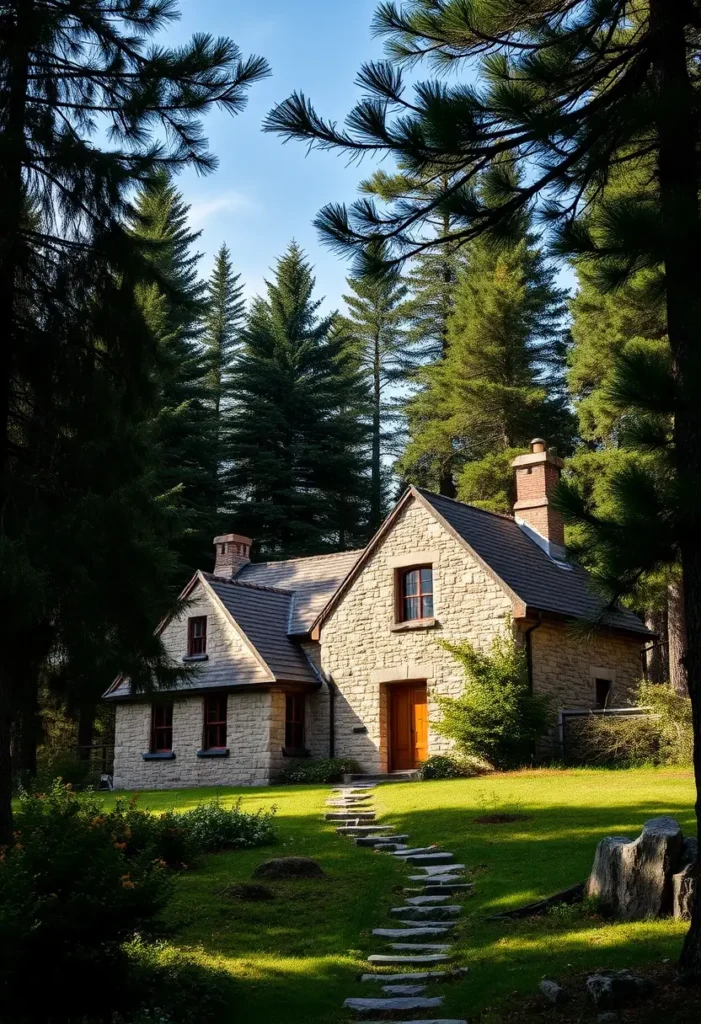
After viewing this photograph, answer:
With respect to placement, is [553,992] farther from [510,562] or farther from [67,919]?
[510,562]

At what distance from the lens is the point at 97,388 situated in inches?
387

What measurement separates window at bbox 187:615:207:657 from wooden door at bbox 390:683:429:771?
493 cm

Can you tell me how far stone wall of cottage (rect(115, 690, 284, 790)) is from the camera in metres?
22.7

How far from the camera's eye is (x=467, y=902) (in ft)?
33.6

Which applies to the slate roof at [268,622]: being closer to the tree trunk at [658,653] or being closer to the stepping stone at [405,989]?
the tree trunk at [658,653]

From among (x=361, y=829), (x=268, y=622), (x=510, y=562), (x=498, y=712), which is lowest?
(x=361, y=829)

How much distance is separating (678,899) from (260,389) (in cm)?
3192

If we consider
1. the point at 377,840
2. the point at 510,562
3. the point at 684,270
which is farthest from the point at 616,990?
the point at 510,562

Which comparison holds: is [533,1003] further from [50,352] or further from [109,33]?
[109,33]

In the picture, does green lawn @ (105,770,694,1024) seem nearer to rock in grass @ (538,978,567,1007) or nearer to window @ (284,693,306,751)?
rock in grass @ (538,978,567,1007)

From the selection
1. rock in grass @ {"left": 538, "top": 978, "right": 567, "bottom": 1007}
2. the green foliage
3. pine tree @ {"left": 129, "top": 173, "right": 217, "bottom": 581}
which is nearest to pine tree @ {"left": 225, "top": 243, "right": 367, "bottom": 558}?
pine tree @ {"left": 129, "top": 173, "right": 217, "bottom": 581}

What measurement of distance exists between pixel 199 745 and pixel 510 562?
8.07 m

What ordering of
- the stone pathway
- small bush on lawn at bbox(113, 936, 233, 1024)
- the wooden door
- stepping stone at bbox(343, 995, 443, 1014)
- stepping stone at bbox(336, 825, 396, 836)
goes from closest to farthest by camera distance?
small bush on lawn at bbox(113, 936, 233, 1024)
stepping stone at bbox(343, 995, 443, 1014)
the stone pathway
stepping stone at bbox(336, 825, 396, 836)
the wooden door

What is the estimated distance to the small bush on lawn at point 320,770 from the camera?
2172 centimetres
